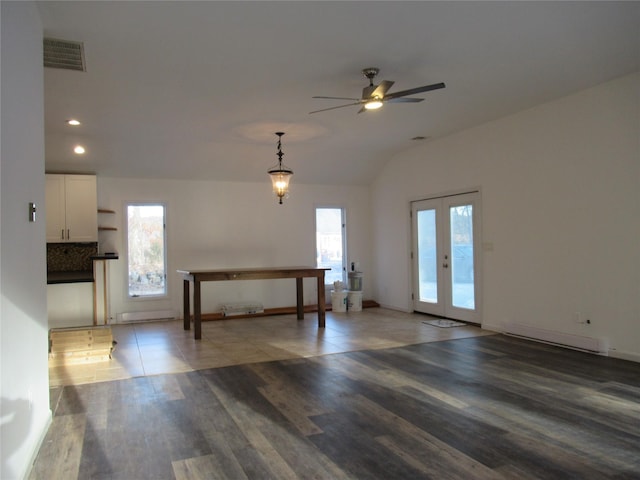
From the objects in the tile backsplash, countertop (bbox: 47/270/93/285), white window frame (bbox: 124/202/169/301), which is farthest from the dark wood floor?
the tile backsplash

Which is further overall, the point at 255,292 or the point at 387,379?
the point at 255,292

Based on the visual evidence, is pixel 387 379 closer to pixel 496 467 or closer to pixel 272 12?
pixel 496 467

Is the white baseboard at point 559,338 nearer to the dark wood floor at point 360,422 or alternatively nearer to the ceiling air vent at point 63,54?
the dark wood floor at point 360,422

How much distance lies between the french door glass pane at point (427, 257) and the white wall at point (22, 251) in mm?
5584

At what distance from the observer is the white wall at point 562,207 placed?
4703mm

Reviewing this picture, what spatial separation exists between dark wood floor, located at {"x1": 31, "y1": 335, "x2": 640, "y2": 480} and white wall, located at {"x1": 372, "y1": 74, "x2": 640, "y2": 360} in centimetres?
69

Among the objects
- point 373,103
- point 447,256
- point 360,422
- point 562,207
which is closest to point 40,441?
point 360,422

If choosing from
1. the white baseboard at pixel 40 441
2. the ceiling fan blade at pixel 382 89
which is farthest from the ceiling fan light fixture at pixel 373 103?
the white baseboard at pixel 40 441

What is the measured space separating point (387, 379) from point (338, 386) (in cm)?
47

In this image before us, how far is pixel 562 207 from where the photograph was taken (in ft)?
17.5

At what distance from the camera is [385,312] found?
8.09 metres

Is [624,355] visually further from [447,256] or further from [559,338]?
[447,256]

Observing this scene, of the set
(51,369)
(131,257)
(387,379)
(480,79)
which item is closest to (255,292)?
(131,257)

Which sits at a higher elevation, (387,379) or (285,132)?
(285,132)
